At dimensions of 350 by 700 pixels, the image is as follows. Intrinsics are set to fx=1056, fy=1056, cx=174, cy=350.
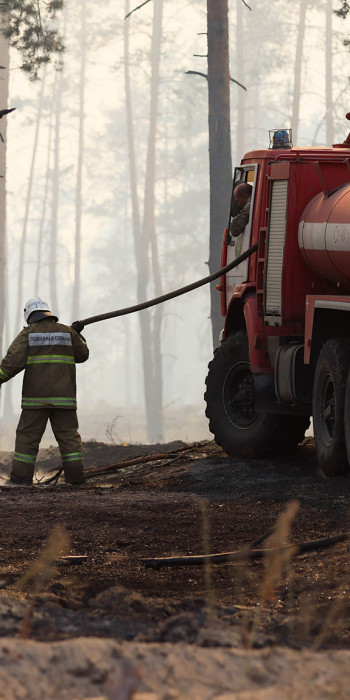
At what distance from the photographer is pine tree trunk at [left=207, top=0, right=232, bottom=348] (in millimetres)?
18297

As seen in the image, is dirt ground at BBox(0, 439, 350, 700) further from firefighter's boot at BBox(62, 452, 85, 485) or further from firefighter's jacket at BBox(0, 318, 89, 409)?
firefighter's jacket at BBox(0, 318, 89, 409)

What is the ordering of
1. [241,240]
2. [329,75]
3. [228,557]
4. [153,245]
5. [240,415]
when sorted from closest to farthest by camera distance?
[228,557]
[241,240]
[240,415]
[329,75]
[153,245]

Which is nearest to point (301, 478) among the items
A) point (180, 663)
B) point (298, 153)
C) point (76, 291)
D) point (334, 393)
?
point (334, 393)

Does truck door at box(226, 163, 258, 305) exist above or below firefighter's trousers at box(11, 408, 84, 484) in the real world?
above

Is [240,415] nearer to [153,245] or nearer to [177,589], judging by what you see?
[177,589]

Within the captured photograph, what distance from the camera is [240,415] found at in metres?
11.2

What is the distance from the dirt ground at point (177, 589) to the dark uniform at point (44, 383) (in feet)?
2.23

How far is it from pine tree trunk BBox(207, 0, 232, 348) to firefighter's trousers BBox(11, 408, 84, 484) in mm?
7682

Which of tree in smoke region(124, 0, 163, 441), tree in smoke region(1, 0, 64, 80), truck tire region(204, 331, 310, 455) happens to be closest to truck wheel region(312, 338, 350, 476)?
truck tire region(204, 331, 310, 455)

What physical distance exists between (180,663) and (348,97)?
4295 cm

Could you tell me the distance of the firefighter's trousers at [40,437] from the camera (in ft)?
35.7

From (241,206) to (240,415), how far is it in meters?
2.20

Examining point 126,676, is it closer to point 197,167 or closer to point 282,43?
point 282,43

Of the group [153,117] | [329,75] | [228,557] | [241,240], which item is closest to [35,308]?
[241,240]
